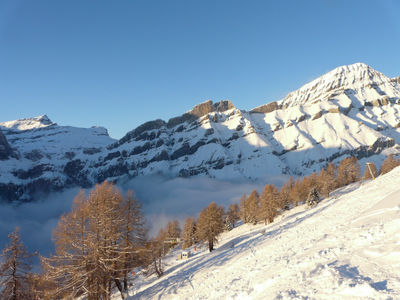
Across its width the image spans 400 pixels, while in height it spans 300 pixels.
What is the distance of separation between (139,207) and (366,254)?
1785 cm

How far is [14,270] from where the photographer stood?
55.2 ft

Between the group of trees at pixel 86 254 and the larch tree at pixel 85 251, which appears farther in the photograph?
the group of trees at pixel 86 254

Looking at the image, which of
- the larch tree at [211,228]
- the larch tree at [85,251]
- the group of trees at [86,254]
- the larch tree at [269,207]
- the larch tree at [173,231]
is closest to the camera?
A: the larch tree at [85,251]

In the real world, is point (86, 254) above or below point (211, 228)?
above

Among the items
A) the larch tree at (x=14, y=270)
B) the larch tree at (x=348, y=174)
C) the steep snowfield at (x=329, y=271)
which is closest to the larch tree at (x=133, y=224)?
the steep snowfield at (x=329, y=271)

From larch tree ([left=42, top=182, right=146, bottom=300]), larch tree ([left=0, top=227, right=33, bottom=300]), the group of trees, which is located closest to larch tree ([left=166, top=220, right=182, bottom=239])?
the group of trees

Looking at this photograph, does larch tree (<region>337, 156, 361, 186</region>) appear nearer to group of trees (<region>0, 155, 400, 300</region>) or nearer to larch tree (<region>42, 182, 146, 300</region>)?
group of trees (<region>0, 155, 400, 300</region>)

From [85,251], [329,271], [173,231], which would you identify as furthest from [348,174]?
[85,251]

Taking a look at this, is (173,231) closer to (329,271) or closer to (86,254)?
(86,254)

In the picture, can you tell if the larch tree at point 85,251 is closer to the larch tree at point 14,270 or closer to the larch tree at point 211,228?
the larch tree at point 14,270

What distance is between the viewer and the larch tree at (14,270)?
16661 mm

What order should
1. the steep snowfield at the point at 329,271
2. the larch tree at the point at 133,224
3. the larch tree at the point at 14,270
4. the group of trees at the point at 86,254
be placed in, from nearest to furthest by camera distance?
the steep snowfield at the point at 329,271 < the group of trees at the point at 86,254 < the larch tree at the point at 14,270 < the larch tree at the point at 133,224

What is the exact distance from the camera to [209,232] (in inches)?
1642

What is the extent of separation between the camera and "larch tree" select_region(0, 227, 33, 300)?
54.7ft
